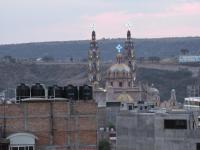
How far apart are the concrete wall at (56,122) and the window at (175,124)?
2227 centimetres

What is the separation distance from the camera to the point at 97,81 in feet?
404

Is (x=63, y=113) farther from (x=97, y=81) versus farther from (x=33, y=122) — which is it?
(x=97, y=81)

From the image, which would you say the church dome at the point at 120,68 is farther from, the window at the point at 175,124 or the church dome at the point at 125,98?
the window at the point at 175,124

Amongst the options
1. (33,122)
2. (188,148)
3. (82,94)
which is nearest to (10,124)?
(33,122)

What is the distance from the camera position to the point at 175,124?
46.5m

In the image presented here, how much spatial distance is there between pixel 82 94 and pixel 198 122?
26.9 metres

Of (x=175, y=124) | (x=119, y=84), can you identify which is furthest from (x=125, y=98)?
(x=175, y=124)

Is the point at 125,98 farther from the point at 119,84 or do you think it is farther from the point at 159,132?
the point at 159,132

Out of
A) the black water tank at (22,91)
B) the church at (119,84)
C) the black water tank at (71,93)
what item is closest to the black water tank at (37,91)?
the black water tank at (22,91)

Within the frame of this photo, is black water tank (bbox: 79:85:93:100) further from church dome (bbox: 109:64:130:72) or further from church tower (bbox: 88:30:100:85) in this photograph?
church tower (bbox: 88:30:100:85)

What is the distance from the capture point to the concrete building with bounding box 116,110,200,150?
45750 millimetres

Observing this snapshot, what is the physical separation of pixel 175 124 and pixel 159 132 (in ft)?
3.56

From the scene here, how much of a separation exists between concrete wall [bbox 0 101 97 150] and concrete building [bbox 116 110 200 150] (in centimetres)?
2170

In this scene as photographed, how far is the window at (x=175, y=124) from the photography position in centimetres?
4612
